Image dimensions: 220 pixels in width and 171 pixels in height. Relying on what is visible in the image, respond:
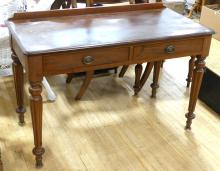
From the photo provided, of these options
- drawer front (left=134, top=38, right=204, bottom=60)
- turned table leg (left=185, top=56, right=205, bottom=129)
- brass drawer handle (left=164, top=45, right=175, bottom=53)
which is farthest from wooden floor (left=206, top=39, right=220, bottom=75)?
brass drawer handle (left=164, top=45, right=175, bottom=53)

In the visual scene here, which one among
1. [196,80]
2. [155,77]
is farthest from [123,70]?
[196,80]

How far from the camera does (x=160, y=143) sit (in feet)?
7.13

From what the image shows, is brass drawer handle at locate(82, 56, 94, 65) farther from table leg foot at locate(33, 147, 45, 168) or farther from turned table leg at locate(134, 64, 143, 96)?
turned table leg at locate(134, 64, 143, 96)

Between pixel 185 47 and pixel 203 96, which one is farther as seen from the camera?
pixel 203 96

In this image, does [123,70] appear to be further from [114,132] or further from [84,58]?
[84,58]

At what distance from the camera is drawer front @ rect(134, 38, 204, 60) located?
1.84m

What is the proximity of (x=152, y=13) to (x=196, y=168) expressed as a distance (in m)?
0.97

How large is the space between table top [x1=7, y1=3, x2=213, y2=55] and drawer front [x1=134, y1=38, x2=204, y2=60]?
0.16ft

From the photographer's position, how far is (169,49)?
1899 mm

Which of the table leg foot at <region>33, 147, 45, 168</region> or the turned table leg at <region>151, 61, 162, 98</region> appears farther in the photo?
the turned table leg at <region>151, 61, 162, 98</region>

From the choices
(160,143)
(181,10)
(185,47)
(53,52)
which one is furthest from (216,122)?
(181,10)

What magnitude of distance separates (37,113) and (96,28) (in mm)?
559

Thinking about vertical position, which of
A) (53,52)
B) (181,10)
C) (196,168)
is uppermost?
(53,52)

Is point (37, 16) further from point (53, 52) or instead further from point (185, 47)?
point (185, 47)
